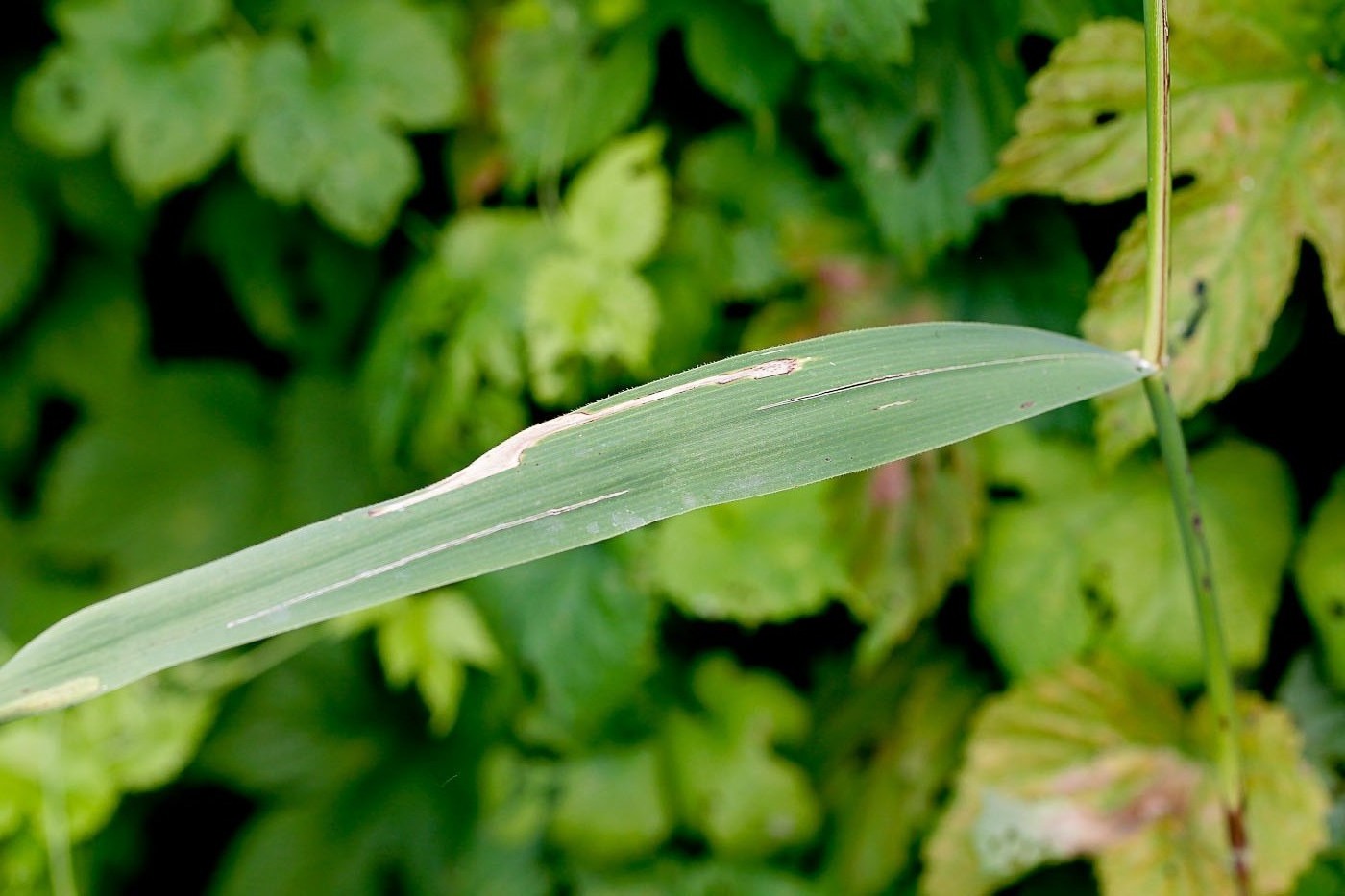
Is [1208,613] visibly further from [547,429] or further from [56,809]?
[56,809]

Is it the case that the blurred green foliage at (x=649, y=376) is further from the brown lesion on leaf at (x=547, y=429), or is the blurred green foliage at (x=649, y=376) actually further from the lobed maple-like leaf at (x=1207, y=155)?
the brown lesion on leaf at (x=547, y=429)

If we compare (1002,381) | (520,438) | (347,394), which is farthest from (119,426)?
(1002,381)

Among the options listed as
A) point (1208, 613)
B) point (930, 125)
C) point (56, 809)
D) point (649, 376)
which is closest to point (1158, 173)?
point (1208, 613)

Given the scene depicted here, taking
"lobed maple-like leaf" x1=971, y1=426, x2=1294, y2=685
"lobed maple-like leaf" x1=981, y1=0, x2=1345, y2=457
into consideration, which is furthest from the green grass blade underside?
"lobed maple-like leaf" x1=971, y1=426, x2=1294, y2=685

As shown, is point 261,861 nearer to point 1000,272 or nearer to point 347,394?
point 347,394

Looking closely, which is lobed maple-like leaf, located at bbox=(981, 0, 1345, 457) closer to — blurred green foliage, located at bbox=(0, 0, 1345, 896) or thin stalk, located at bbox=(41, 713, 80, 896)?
blurred green foliage, located at bbox=(0, 0, 1345, 896)

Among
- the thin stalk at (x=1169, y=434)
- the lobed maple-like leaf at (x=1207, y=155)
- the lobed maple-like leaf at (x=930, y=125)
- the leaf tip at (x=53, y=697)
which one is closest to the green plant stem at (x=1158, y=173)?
the thin stalk at (x=1169, y=434)
